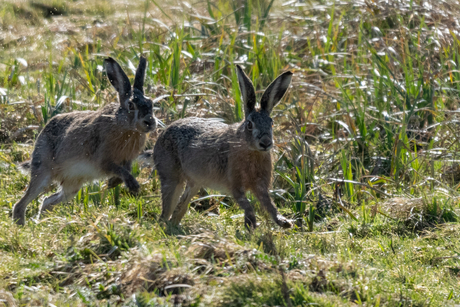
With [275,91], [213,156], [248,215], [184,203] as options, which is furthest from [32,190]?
[275,91]

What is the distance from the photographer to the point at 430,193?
554 cm

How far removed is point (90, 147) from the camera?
5.98m

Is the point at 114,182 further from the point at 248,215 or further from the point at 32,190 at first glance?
the point at 248,215

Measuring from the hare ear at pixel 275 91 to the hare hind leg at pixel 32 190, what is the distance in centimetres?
237

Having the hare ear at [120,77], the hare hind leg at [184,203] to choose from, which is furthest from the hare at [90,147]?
the hare hind leg at [184,203]

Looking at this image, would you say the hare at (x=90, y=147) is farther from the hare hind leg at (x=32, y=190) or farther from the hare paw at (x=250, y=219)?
the hare paw at (x=250, y=219)

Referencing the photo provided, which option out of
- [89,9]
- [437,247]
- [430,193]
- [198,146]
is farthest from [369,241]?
[89,9]

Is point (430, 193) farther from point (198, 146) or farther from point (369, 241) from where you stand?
point (198, 146)

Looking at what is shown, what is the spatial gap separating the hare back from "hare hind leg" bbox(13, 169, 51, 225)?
1.17 m

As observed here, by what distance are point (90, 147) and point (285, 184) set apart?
2014 mm

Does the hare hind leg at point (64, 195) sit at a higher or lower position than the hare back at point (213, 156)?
lower

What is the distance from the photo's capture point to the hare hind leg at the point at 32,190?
222 inches

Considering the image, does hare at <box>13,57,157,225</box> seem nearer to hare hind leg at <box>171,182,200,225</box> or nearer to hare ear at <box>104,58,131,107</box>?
hare ear at <box>104,58,131,107</box>

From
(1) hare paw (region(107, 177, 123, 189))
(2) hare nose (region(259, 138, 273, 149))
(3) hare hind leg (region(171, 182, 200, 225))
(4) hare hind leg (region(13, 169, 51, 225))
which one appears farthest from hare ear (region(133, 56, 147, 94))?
(2) hare nose (region(259, 138, 273, 149))
